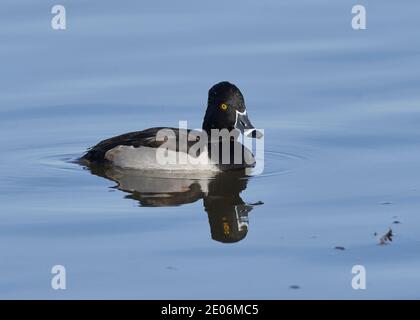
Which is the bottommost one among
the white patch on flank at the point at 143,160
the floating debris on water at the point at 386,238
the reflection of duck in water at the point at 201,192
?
the floating debris on water at the point at 386,238

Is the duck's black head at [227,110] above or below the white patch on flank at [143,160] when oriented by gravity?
above

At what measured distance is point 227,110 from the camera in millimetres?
14625

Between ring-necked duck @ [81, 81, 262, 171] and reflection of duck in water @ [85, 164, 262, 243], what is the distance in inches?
5.0

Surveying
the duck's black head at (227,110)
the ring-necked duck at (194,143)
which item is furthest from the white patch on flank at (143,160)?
the duck's black head at (227,110)

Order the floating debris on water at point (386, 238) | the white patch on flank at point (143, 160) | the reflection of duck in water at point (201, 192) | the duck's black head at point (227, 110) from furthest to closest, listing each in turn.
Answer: the duck's black head at point (227, 110)
the white patch on flank at point (143, 160)
the reflection of duck in water at point (201, 192)
the floating debris on water at point (386, 238)

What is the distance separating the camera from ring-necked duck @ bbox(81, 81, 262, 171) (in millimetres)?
13961

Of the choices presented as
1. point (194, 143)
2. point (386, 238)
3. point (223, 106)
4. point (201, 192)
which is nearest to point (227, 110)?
point (223, 106)

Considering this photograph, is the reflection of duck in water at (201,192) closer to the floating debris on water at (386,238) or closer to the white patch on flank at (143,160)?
the white patch on flank at (143,160)

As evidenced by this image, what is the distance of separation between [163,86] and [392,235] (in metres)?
6.81

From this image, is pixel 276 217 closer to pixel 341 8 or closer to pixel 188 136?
pixel 188 136

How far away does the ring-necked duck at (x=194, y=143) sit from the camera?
550 inches

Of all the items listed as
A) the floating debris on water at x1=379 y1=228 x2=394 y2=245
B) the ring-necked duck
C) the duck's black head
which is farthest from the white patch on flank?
the floating debris on water at x1=379 y1=228 x2=394 y2=245

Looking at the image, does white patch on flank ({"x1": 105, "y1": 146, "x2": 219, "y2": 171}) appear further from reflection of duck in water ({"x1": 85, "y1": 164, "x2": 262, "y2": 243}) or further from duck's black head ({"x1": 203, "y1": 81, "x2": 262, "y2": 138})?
duck's black head ({"x1": 203, "y1": 81, "x2": 262, "y2": 138})

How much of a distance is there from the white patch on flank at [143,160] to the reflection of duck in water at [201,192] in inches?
3.2
